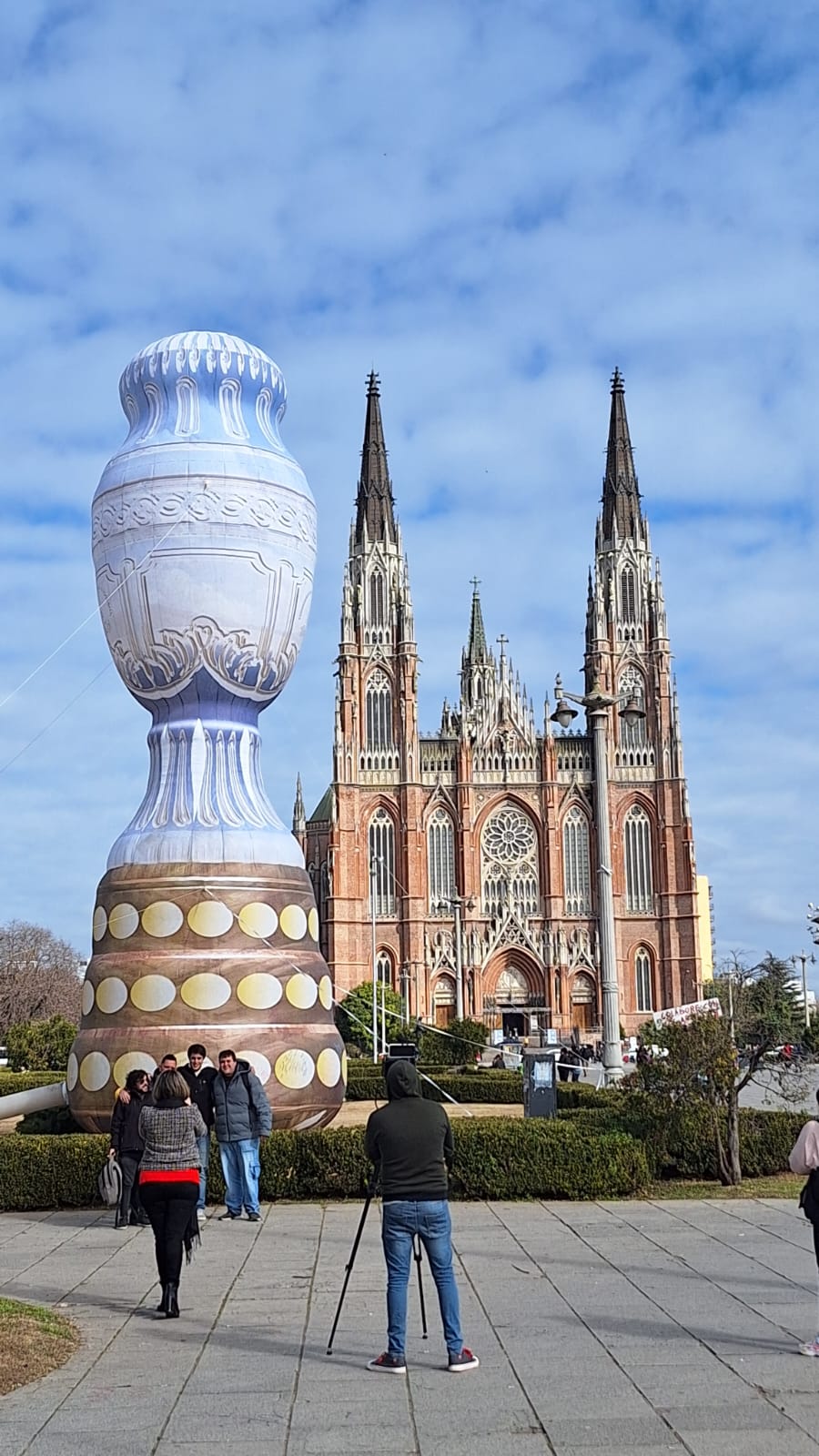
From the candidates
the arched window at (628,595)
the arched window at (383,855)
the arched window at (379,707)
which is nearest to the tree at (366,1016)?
the arched window at (383,855)

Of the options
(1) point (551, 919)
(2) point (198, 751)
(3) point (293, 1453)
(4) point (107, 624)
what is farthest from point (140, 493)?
(1) point (551, 919)

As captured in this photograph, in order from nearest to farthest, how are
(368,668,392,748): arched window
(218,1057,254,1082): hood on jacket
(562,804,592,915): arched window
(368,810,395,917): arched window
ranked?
(218,1057,254,1082): hood on jacket, (368,810,395,917): arched window, (562,804,592,915): arched window, (368,668,392,748): arched window

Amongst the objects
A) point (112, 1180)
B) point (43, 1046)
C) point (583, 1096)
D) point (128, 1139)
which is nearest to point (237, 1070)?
point (128, 1139)

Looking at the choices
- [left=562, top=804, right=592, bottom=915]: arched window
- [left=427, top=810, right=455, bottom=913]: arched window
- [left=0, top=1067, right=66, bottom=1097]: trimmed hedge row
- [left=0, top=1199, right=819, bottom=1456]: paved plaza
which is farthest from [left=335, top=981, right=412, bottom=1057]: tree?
[left=0, top=1199, right=819, bottom=1456]: paved plaza

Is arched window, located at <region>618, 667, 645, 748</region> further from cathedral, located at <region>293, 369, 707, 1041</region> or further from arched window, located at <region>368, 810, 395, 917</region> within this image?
arched window, located at <region>368, 810, 395, 917</region>

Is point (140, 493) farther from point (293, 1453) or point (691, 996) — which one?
point (691, 996)

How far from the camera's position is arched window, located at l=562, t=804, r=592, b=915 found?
72812 mm

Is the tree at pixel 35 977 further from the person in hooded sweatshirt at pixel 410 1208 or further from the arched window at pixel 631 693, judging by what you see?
the person in hooded sweatshirt at pixel 410 1208

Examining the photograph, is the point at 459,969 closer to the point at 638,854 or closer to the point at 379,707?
the point at 638,854

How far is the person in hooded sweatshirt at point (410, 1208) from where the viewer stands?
7.27m

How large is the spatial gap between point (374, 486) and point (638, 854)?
24595 mm

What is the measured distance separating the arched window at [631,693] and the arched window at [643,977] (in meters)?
10.7

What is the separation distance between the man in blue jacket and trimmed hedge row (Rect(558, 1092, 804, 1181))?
3569mm

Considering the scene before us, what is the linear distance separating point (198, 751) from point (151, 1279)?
9071 millimetres
